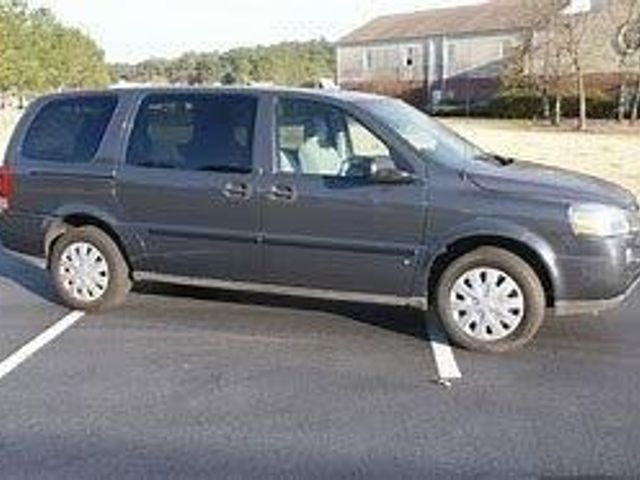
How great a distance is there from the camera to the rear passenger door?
748cm

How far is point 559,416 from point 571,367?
0.96 metres

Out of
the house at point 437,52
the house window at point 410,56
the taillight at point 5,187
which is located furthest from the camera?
the house window at point 410,56

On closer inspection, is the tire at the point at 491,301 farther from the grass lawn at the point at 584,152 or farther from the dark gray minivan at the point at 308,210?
the grass lawn at the point at 584,152

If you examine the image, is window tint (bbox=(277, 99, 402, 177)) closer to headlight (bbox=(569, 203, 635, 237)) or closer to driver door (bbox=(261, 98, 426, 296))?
driver door (bbox=(261, 98, 426, 296))

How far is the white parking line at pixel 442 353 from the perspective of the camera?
21.0ft

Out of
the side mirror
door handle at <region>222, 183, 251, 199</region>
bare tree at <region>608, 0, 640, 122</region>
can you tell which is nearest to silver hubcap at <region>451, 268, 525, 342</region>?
the side mirror

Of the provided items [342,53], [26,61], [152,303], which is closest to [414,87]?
[342,53]

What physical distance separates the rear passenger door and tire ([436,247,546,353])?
4.72 feet

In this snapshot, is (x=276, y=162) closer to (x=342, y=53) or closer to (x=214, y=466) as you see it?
(x=214, y=466)

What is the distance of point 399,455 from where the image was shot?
5070 millimetres

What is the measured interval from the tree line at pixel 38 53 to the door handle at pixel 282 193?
89.3 feet

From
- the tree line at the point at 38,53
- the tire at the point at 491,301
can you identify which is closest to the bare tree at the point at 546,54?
the tree line at the point at 38,53

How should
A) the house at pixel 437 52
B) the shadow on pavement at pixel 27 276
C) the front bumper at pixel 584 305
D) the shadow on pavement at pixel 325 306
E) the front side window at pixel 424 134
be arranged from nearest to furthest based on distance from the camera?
the front bumper at pixel 584 305 < the front side window at pixel 424 134 < the shadow on pavement at pixel 325 306 < the shadow on pavement at pixel 27 276 < the house at pixel 437 52

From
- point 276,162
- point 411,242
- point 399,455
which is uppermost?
point 276,162
